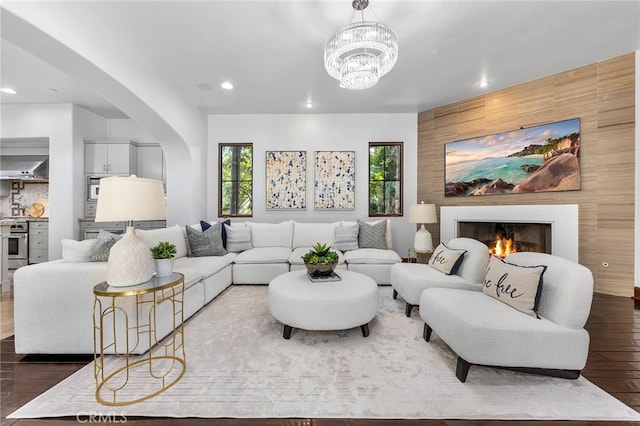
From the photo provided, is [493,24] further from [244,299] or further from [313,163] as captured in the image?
[244,299]

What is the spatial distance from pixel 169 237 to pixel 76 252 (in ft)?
3.95

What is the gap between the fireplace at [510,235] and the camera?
12.7 ft

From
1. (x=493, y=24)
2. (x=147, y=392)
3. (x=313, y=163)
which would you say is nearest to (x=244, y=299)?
(x=147, y=392)

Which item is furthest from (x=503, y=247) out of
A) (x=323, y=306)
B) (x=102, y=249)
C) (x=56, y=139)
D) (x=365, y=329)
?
(x=56, y=139)

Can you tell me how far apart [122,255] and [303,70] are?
2991 millimetres

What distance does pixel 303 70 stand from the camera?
134 inches

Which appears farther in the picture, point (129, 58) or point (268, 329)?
point (129, 58)

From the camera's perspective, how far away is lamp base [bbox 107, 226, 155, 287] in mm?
1657

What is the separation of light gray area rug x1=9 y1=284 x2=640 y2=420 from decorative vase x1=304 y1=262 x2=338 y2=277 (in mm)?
606

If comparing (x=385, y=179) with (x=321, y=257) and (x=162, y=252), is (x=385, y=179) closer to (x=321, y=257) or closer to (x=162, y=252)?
A: (x=321, y=257)

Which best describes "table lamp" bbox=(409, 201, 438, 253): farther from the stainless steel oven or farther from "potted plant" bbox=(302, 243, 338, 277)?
the stainless steel oven

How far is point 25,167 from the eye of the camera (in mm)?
4980

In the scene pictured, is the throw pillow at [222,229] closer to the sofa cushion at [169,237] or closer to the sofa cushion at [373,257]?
the sofa cushion at [169,237]

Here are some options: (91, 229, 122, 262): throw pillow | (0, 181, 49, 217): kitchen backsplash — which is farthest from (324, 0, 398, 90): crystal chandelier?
(0, 181, 49, 217): kitchen backsplash
